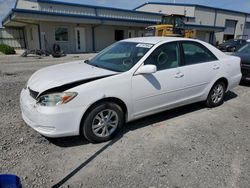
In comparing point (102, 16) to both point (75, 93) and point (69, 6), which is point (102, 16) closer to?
point (69, 6)

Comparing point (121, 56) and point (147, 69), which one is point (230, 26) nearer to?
point (121, 56)

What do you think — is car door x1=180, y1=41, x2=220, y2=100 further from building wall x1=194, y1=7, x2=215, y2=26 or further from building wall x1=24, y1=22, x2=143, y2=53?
building wall x1=194, y1=7, x2=215, y2=26

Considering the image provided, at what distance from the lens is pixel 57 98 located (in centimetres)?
313

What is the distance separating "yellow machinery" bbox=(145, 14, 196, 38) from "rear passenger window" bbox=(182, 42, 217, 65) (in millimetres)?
14270

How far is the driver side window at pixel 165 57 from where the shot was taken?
3961 millimetres

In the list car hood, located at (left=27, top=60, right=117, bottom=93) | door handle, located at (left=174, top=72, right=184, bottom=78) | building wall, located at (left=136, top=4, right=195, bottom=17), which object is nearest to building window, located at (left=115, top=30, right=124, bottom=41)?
building wall, located at (left=136, top=4, right=195, bottom=17)

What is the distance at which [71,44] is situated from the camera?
2244cm

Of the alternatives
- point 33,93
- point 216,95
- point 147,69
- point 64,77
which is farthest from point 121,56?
point 216,95

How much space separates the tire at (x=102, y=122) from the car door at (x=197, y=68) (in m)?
1.57

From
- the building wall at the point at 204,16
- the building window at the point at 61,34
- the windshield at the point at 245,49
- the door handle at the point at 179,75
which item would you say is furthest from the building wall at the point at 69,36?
the building wall at the point at 204,16

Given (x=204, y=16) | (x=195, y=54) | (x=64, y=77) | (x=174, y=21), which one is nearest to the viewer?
(x=64, y=77)

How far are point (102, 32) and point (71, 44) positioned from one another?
4.14 metres

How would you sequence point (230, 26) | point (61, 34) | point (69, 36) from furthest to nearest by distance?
point (230, 26) → point (69, 36) → point (61, 34)

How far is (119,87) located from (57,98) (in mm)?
948
